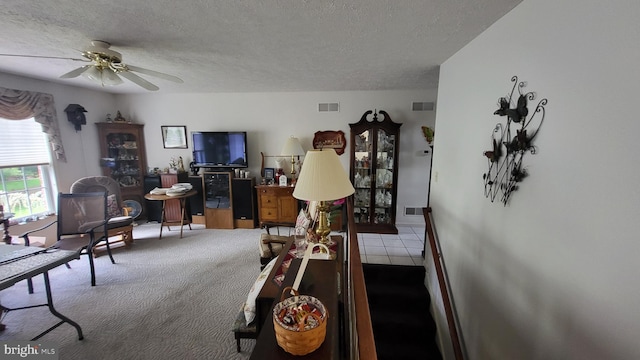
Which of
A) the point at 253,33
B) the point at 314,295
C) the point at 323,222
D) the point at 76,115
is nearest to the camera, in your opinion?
the point at 314,295

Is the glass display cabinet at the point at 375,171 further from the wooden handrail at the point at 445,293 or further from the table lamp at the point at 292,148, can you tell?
the wooden handrail at the point at 445,293

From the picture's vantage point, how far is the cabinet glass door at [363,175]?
12.3 feet

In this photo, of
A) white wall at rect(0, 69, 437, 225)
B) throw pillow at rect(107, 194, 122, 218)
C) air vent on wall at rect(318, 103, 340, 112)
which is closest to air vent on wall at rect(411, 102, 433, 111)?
white wall at rect(0, 69, 437, 225)

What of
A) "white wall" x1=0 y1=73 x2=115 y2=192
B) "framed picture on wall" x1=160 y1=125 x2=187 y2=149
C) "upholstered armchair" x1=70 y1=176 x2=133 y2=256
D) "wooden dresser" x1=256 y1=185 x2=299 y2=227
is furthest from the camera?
"framed picture on wall" x1=160 y1=125 x2=187 y2=149

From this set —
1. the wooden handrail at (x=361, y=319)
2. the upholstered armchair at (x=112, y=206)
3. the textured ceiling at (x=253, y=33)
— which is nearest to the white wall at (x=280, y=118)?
the textured ceiling at (x=253, y=33)

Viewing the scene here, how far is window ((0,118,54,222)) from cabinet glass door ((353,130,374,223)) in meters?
4.71

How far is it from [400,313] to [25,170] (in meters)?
5.31

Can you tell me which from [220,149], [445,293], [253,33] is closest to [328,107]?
[220,149]

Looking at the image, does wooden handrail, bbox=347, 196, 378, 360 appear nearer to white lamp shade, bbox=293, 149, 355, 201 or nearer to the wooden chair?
white lamp shade, bbox=293, 149, 355, 201

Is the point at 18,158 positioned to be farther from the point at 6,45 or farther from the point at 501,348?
the point at 501,348

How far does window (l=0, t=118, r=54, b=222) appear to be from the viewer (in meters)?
2.85

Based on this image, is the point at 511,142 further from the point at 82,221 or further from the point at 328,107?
the point at 82,221

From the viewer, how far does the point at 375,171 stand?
3730mm

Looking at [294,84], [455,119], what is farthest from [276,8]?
[294,84]
